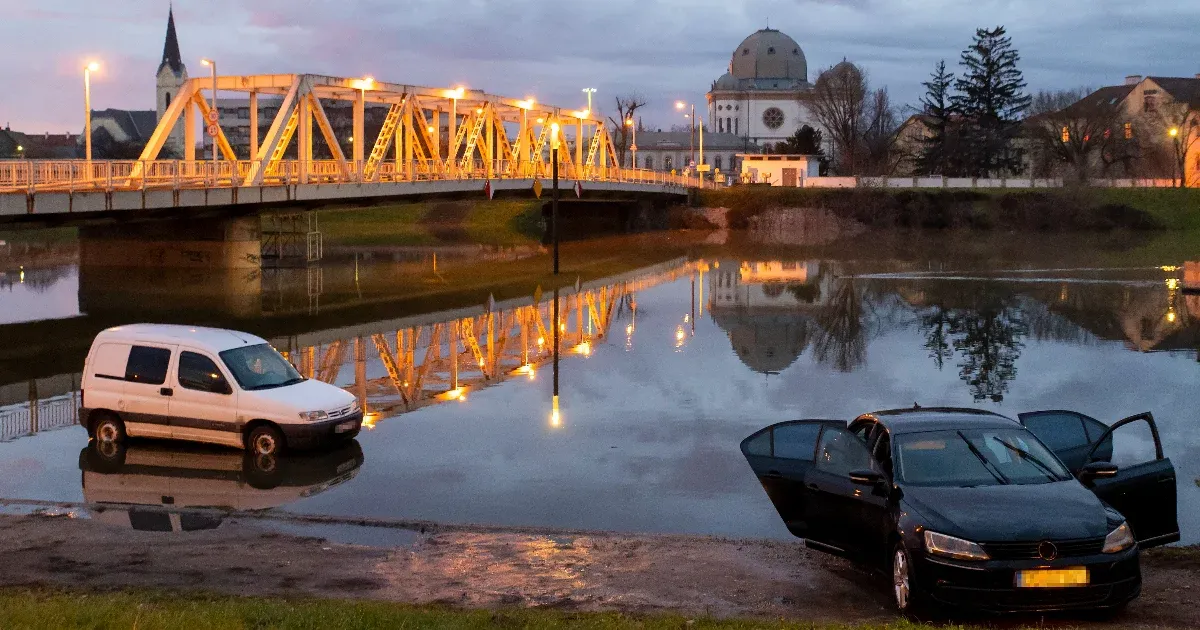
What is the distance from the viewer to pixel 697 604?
1070cm

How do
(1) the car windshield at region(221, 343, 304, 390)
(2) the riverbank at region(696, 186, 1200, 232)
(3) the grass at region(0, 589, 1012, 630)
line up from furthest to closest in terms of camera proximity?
1. (2) the riverbank at region(696, 186, 1200, 232)
2. (1) the car windshield at region(221, 343, 304, 390)
3. (3) the grass at region(0, 589, 1012, 630)

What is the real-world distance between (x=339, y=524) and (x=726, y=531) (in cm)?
405

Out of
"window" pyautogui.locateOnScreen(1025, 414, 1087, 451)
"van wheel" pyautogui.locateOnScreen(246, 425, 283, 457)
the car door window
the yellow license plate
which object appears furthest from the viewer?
"van wheel" pyautogui.locateOnScreen(246, 425, 283, 457)

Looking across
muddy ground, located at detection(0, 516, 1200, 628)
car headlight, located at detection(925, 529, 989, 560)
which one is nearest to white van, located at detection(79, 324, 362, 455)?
muddy ground, located at detection(0, 516, 1200, 628)

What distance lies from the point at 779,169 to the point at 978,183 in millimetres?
18942

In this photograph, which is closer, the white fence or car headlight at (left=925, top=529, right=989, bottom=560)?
car headlight at (left=925, top=529, right=989, bottom=560)

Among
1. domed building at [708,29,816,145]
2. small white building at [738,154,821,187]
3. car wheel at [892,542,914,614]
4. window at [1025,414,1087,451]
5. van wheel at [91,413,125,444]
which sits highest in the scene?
domed building at [708,29,816,145]

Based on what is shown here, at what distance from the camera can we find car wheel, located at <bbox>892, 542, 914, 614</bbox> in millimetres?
10367

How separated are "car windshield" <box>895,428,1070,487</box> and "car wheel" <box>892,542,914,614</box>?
0.80 m

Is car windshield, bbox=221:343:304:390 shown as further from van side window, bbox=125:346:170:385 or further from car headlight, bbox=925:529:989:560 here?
car headlight, bbox=925:529:989:560

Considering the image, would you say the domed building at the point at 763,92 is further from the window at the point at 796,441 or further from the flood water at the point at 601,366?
the window at the point at 796,441

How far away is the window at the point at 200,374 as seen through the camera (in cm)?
1781

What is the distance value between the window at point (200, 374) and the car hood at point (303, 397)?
38 cm

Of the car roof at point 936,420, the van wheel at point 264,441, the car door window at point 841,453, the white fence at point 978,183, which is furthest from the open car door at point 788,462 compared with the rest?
the white fence at point 978,183
